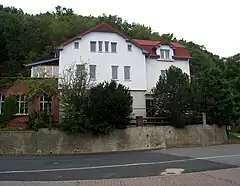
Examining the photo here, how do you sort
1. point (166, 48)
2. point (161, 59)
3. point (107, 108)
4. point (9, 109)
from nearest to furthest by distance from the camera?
point (107, 108) → point (9, 109) → point (161, 59) → point (166, 48)

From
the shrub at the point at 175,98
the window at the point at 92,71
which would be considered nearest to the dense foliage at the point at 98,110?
the shrub at the point at 175,98

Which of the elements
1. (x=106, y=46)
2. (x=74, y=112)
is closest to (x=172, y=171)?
(x=74, y=112)

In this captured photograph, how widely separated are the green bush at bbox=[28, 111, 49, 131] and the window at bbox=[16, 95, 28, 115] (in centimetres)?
352

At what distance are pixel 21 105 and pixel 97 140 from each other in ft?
33.5

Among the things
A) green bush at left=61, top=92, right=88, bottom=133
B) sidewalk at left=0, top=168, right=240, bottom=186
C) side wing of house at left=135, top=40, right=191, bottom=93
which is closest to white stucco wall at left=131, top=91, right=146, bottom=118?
side wing of house at left=135, top=40, right=191, bottom=93

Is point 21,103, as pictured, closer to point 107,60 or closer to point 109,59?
point 107,60

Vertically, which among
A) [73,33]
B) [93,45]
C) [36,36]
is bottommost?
[93,45]

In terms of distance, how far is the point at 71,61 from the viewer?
33.4 m

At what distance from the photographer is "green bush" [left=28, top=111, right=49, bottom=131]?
25.4 metres

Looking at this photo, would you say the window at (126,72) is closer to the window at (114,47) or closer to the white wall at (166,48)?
the window at (114,47)

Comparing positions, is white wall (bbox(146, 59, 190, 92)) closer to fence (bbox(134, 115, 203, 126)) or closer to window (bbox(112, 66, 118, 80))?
window (bbox(112, 66, 118, 80))

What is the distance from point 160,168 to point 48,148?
13214 millimetres

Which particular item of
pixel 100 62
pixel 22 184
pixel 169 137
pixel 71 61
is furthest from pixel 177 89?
pixel 22 184

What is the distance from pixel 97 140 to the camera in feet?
83.3
